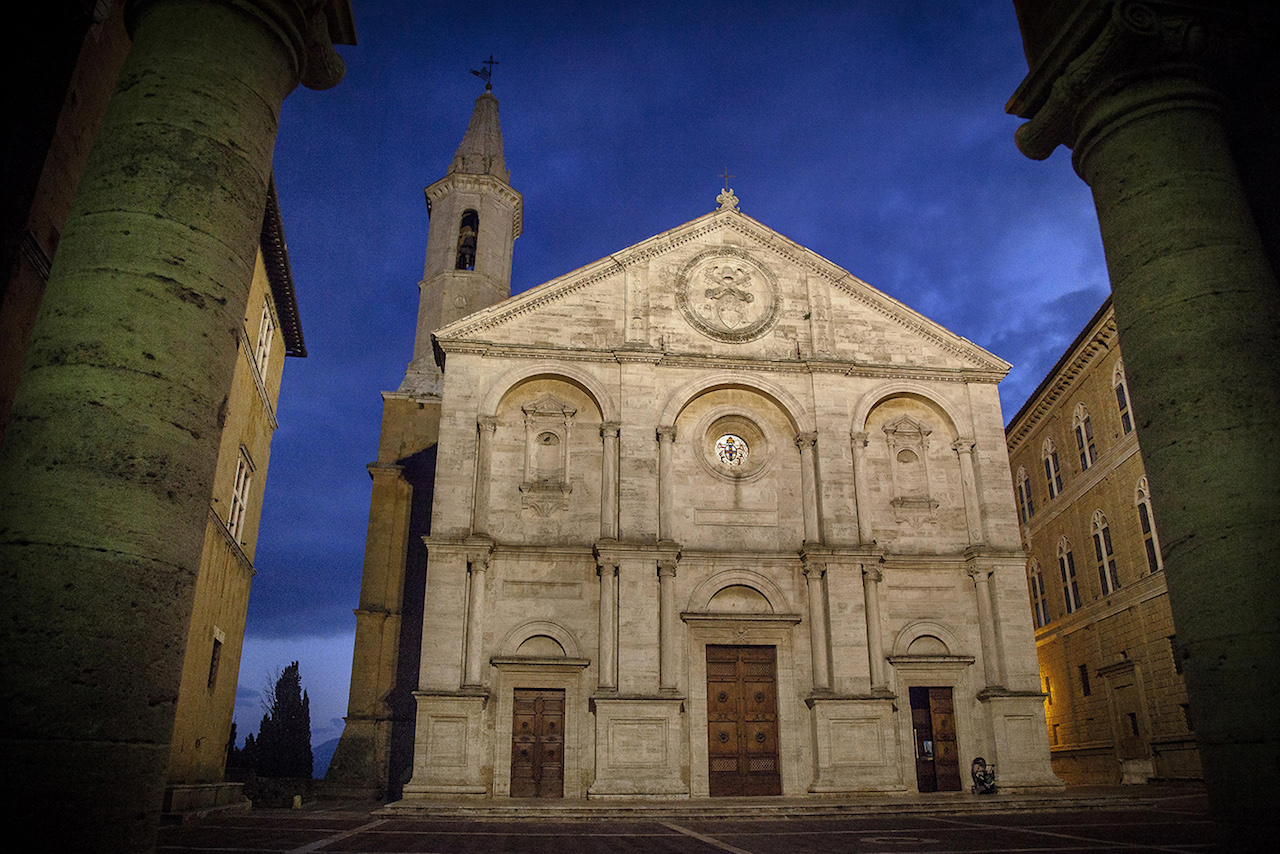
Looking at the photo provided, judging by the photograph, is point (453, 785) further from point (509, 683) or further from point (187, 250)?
point (187, 250)

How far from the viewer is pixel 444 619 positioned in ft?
70.2

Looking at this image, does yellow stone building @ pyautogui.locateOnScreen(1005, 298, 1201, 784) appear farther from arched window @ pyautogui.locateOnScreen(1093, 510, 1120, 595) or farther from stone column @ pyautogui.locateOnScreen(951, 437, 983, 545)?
stone column @ pyautogui.locateOnScreen(951, 437, 983, 545)

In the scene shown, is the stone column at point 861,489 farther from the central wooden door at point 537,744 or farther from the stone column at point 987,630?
the central wooden door at point 537,744

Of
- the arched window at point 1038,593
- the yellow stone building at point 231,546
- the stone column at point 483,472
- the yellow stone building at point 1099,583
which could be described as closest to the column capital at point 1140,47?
the yellow stone building at point 231,546

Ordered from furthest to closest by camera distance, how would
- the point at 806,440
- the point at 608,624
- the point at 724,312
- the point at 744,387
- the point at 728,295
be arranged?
the point at 728,295 < the point at 724,312 < the point at 744,387 < the point at 806,440 < the point at 608,624

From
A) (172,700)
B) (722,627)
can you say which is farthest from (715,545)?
(172,700)

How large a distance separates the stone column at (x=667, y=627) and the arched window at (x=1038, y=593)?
19456mm

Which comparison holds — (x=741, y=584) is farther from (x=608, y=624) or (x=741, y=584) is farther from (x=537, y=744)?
(x=537, y=744)

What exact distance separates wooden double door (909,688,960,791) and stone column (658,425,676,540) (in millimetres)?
7656

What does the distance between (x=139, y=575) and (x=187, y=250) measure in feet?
5.99

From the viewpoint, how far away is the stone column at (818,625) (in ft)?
72.8

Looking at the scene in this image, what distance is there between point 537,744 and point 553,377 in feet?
32.1

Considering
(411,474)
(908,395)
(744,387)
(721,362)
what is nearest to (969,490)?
(908,395)

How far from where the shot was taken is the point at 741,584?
76.2ft
